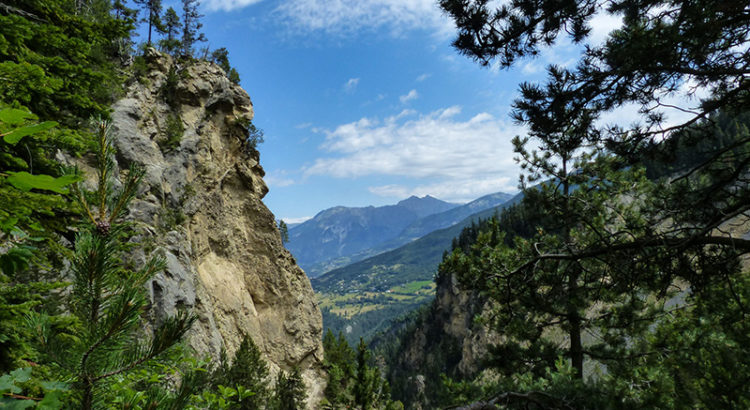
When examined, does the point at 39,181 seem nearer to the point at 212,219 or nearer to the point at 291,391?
the point at 212,219

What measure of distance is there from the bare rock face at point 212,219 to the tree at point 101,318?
60.5 ft

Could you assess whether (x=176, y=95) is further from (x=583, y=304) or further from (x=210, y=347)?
(x=583, y=304)

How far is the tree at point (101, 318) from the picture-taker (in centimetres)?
148

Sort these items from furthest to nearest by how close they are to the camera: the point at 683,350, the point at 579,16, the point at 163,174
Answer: the point at 163,174, the point at 683,350, the point at 579,16

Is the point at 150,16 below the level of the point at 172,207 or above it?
above

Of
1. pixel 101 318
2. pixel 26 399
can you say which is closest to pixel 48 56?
pixel 101 318

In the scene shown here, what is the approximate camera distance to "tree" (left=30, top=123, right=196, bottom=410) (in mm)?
1479

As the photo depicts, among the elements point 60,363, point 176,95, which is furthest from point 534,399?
point 176,95

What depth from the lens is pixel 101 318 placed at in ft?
5.05

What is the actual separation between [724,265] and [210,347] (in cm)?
2351

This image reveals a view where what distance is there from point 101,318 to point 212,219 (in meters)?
28.3

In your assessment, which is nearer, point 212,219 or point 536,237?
point 536,237

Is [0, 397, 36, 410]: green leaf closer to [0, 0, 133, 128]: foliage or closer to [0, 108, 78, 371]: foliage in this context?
[0, 108, 78, 371]: foliage

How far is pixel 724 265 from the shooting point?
152 inches
